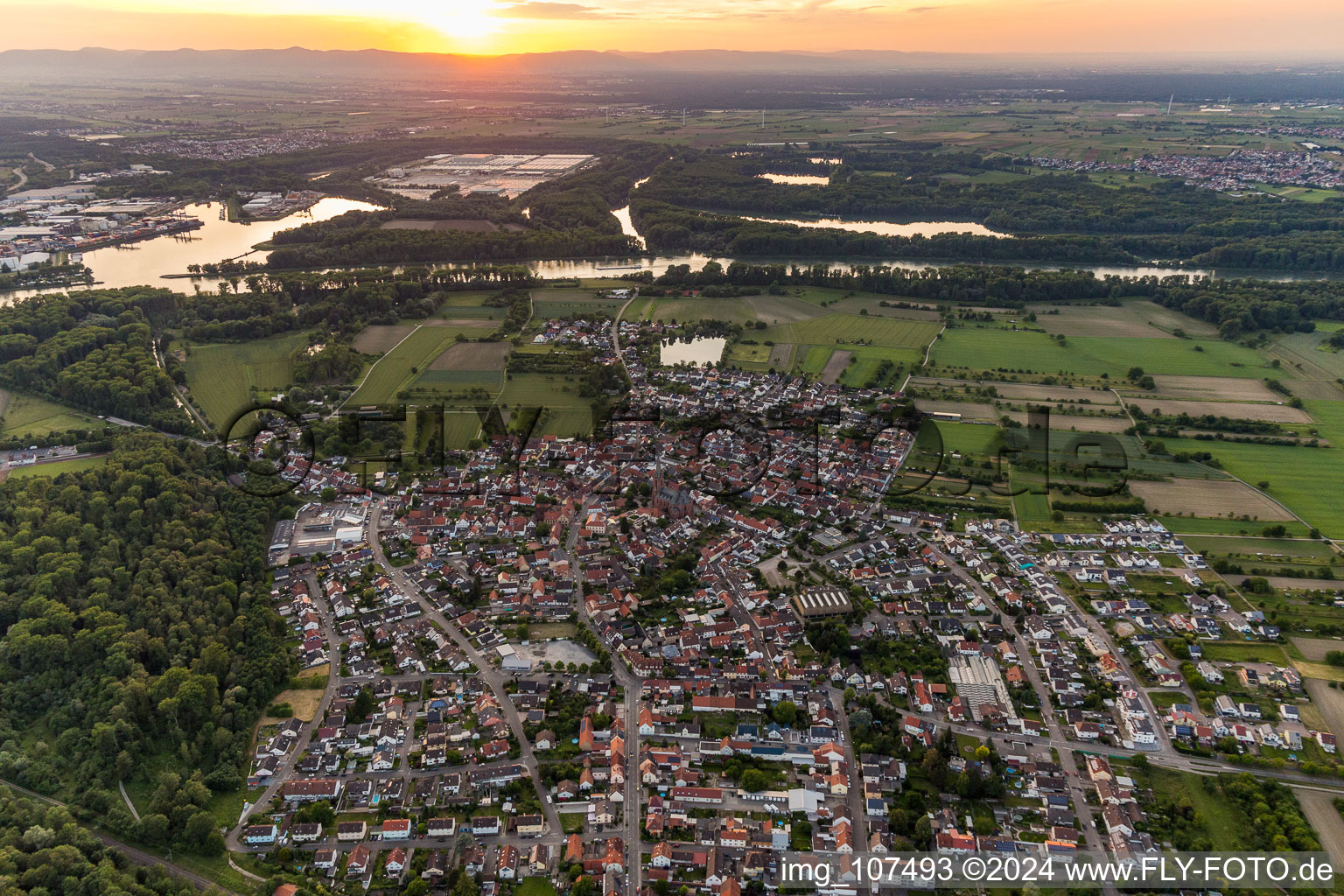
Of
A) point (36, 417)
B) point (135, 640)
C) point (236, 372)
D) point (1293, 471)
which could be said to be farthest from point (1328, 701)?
point (36, 417)

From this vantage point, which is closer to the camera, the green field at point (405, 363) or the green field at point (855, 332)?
the green field at point (405, 363)

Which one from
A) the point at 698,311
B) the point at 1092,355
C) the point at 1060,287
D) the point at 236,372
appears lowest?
the point at 236,372

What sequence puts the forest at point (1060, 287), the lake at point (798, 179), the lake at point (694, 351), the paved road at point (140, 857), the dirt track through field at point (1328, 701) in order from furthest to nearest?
1. the lake at point (798, 179)
2. the forest at point (1060, 287)
3. the lake at point (694, 351)
4. the dirt track through field at point (1328, 701)
5. the paved road at point (140, 857)

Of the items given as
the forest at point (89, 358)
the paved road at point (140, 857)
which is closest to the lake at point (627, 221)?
the forest at point (89, 358)

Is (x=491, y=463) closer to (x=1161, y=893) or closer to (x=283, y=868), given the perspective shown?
(x=283, y=868)

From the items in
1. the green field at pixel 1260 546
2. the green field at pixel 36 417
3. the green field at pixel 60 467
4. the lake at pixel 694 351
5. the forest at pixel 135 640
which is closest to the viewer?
the forest at pixel 135 640

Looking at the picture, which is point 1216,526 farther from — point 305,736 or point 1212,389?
point 305,736

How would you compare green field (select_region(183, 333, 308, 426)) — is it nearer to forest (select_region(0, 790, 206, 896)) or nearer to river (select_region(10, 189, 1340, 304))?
river (select_region(10, 189, 1340, 304))

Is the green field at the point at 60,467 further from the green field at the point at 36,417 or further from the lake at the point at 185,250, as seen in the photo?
the lake at the point at 185,250
